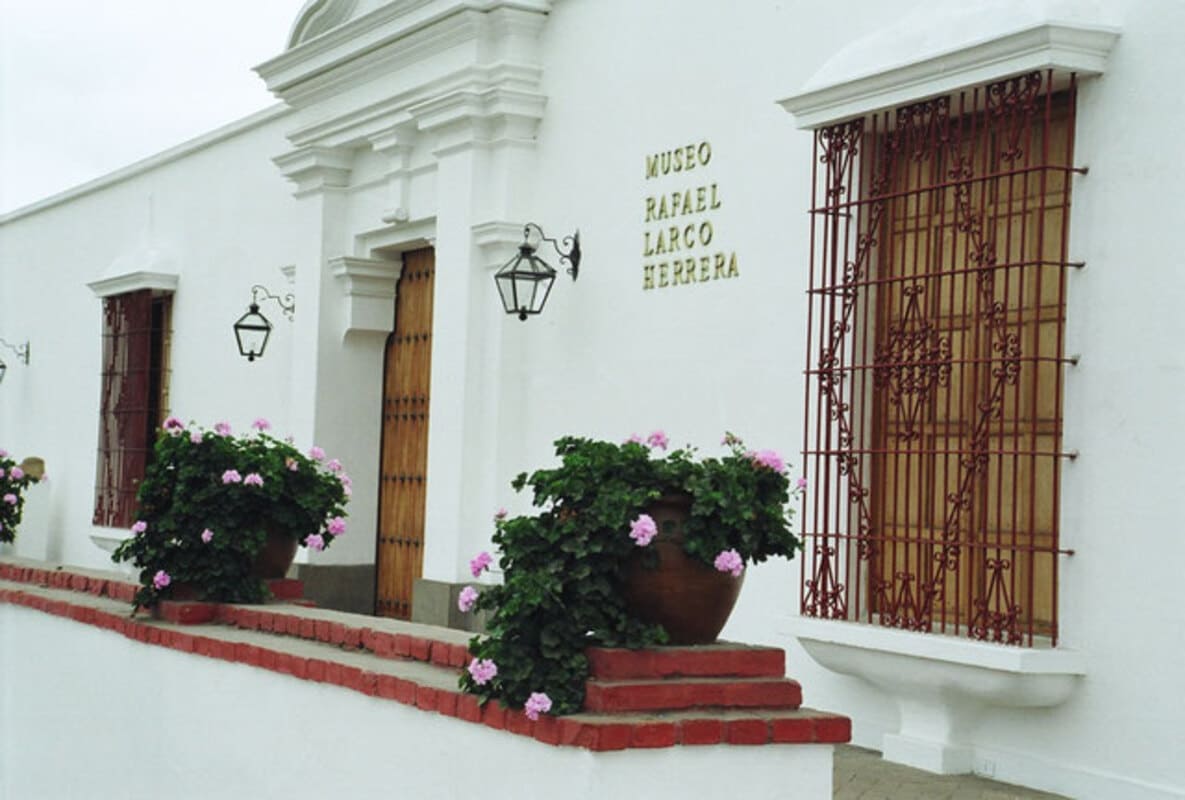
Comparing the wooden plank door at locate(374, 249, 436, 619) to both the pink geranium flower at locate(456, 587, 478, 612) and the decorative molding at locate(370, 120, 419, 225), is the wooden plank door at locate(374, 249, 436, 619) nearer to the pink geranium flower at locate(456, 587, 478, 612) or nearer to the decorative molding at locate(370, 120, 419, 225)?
the decorative molding at locate(370, 120, 419, 225)

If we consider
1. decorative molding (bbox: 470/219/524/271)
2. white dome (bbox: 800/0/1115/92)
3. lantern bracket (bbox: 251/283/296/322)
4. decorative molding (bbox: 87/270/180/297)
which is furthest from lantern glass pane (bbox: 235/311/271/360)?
white dome (bbox: 800/0/1115/92)

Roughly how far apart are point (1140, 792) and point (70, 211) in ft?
48.7

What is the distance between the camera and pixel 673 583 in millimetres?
4781

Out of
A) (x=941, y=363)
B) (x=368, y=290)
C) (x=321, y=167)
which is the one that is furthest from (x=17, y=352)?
(x=941, y=363)

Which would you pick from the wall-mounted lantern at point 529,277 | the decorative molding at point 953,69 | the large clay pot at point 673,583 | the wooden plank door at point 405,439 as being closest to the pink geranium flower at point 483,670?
the large clay pot at point 673,583

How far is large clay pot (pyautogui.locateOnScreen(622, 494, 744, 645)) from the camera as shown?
4777 mm

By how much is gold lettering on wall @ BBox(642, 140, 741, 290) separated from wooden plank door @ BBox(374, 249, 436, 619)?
2609 millimetres

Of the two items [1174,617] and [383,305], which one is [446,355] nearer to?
[383,305]

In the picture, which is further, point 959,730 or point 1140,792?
point 959,730

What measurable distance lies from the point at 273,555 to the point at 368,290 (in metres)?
4.16

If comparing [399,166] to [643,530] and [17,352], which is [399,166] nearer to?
[643,530]

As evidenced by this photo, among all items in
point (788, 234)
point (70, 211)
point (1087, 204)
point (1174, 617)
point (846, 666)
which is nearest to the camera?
point (1174, 617)

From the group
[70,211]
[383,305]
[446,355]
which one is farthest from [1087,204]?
[70,211]

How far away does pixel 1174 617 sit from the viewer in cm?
611
